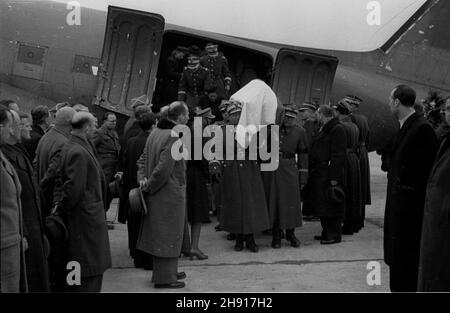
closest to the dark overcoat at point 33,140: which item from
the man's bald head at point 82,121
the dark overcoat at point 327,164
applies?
the man's bald head at point 82,121

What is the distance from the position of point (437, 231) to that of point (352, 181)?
4731mm

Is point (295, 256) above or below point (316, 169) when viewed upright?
below

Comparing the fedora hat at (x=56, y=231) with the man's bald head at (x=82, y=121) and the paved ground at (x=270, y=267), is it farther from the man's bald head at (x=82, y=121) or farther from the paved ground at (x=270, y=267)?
the paved ground at (x=270, y=267)

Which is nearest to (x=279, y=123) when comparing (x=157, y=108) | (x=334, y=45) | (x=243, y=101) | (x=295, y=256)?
(x=243, y=101)

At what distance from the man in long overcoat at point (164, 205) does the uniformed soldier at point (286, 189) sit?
2116mm

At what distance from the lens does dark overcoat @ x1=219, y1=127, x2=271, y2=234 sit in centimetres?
798

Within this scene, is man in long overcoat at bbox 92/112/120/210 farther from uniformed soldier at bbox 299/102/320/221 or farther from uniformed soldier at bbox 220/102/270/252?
uniformed soldier at bbox 299/102/320/221

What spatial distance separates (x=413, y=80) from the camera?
42.7 feet

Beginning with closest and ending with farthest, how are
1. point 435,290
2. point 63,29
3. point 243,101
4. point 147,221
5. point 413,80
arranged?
point 435,290 < point 147,221 < point 243,101 < point 63,29 < point 413,80

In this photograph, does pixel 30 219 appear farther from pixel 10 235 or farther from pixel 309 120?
pixel 309 120

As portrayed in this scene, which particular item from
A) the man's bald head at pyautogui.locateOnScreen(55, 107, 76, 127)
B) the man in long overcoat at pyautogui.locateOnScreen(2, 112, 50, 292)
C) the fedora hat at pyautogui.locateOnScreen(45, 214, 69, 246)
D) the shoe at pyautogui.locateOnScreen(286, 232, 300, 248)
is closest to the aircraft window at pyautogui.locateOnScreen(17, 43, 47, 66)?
the man's bald head at pyautogui.locateOnScreen(55, 107, 76, 127)

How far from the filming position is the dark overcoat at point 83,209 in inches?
199
